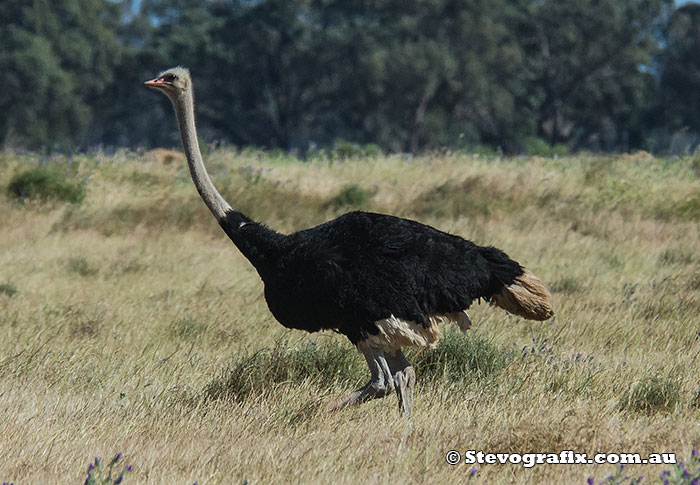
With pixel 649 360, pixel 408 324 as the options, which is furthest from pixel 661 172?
pixel 408 324

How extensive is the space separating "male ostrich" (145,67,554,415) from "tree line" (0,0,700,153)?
35.5 meters

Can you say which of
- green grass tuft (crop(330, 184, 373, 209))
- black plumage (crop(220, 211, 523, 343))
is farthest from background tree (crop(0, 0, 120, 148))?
black plumage (crop(220, 211, 523, 343))

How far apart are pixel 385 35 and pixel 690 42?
1352 centimetres

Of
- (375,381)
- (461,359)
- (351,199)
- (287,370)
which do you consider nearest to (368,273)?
(375,381)

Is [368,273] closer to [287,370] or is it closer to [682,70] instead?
[287,370]

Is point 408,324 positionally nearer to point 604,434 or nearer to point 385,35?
point 604,434

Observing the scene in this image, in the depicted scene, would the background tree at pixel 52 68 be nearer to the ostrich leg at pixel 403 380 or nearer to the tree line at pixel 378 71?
the tree line at pixel 378 71

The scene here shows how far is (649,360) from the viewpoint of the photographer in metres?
5.66

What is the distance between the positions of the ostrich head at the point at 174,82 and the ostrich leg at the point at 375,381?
1.74 m

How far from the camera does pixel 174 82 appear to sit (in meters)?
5.31

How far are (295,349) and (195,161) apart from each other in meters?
1.27

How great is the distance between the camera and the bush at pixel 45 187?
39.6ft

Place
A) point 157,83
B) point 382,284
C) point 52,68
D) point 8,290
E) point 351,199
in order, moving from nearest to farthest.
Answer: point 382,284 < point 157,83 < point 8,290 < point 351,199 < point 52,68

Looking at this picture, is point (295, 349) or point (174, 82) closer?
point (174, 82)
